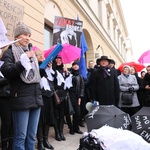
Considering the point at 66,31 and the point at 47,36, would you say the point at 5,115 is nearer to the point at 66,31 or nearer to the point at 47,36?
the point at 66,31

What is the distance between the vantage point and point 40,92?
2414mm

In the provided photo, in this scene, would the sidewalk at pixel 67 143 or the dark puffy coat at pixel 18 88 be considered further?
the sidewalk at pixel 67 143

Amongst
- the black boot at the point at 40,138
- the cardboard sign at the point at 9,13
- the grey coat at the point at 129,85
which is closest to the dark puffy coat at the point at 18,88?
the black boot at the point at 40,138

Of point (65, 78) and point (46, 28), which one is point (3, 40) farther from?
point (46, 28)

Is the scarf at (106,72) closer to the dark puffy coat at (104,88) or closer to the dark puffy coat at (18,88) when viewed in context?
the dark puffy coat at (104,88)

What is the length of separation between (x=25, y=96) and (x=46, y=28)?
16.7ft

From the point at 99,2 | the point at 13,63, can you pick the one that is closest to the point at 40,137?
the point at 13,63

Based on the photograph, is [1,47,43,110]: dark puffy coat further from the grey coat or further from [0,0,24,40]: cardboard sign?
the grey coat

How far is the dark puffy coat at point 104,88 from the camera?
163 inches

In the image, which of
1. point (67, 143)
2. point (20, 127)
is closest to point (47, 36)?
point (67, 143)

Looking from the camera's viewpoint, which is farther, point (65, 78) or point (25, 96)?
point (65, 78)

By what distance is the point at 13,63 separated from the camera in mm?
2186

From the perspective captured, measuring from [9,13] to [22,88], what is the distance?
2.57 m

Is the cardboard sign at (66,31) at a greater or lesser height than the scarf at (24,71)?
greater
